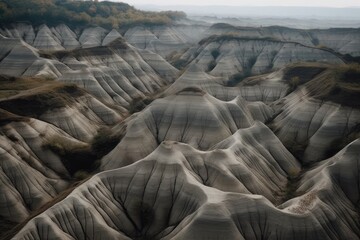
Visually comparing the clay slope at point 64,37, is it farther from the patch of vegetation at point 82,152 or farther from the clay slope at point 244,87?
the patch of vegetation at point 82,152

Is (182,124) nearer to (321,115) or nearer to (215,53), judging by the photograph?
(321,115)

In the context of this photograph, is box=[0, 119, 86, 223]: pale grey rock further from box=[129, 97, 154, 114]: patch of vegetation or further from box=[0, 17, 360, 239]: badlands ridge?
box=[129, 97, 154, 114]: patch of vegetation

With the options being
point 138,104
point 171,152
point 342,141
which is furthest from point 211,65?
point 171,152

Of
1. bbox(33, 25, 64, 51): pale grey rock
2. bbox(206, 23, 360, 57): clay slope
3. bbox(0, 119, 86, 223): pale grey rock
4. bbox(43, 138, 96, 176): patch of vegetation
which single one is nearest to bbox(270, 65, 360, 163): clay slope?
bbox(43, 138, 96, 176): patch of vegetation

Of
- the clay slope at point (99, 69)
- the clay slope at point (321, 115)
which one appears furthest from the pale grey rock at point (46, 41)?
the clay slope at point (321, 115)

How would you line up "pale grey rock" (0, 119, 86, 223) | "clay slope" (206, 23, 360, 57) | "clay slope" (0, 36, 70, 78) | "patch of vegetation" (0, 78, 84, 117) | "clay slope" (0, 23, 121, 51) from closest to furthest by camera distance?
"pale grey rock" (0, 119, 86, 223) → "patch of vegetation" (0, 78, 84, 117) → "clay slope" (0, 36, 70, 78) → "clay slope" (0, 23, 121, 51) → "clay slope" (206, 23, 360, 57)

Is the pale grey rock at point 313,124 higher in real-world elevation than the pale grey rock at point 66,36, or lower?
higher
